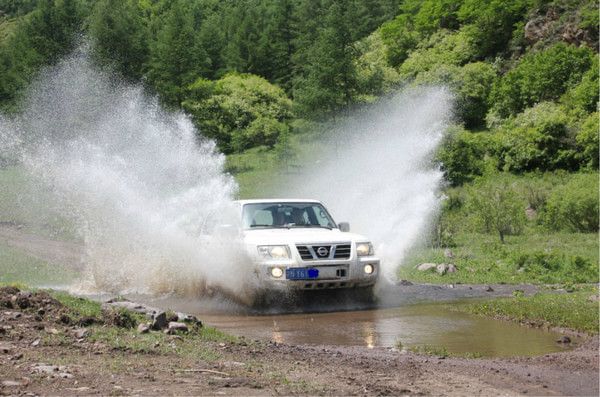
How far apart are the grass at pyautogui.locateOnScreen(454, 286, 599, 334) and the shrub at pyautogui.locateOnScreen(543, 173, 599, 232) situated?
55.1 feet

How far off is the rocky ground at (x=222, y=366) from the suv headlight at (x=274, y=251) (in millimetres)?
3025

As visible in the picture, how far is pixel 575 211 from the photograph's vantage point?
97.5ft

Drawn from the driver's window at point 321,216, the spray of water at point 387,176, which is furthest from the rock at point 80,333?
the spray of water at point 387,176

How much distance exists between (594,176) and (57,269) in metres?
28.3

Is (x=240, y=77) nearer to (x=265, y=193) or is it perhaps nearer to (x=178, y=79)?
(x=178, y=79)

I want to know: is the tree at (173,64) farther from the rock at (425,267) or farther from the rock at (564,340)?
the rock at (564,340)

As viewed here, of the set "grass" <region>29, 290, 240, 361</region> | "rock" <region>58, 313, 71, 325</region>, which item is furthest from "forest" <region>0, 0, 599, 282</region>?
"rock" <region>58, 313, 71, 325</region>

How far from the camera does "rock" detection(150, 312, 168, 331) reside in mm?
9328

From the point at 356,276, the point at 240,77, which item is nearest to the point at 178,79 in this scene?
the point at 240,77

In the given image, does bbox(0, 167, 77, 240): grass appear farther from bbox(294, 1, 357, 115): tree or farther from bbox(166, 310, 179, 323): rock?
bbox(166, 310, 179, 323): rock

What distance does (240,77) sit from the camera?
7356 centimetres

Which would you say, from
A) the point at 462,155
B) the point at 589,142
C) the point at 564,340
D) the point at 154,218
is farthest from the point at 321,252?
the point at 589,142

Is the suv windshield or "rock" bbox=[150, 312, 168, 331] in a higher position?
the suv windshield

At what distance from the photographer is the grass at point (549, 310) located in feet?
34.6
